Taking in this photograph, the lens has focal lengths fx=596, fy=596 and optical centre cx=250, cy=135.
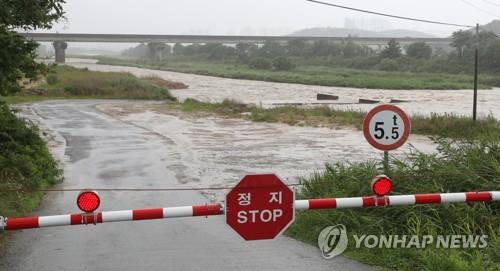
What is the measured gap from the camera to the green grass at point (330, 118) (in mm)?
24300

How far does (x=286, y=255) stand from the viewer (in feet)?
22.7

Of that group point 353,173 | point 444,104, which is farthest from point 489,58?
point 353,173

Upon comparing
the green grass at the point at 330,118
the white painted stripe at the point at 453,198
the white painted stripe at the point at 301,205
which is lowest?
the green grass at the point at 330,118

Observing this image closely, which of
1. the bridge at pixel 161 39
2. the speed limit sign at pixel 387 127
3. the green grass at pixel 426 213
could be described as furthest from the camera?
the bridge at pixel 161 39

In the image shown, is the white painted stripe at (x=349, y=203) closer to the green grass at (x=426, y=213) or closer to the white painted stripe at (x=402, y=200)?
the white painted stripe at (x=402, y=200)

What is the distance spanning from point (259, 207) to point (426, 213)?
110 inches

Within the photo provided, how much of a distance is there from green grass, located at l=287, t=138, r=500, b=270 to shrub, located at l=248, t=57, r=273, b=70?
10400 centimetres

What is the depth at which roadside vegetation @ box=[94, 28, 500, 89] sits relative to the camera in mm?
80250

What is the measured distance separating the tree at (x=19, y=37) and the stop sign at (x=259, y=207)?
575 centimetres

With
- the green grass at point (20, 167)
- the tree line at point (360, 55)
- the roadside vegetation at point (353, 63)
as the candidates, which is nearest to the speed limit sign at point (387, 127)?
the green grass at point (20, 167)

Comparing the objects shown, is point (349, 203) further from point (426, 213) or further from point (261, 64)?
point (261, 64)

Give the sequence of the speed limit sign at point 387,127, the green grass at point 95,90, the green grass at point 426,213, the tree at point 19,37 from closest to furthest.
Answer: the green grass at point 426,213
the speed limit sign at point 387,127
the tree at point 19,37
the green grass at point 95,90

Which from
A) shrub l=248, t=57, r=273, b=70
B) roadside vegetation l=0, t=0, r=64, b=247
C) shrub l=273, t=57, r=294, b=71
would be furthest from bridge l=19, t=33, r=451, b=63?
roadside vegetation l=0, t=0, r=64, b=247

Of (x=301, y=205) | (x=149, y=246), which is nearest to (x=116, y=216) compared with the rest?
(x=301, y=205)
